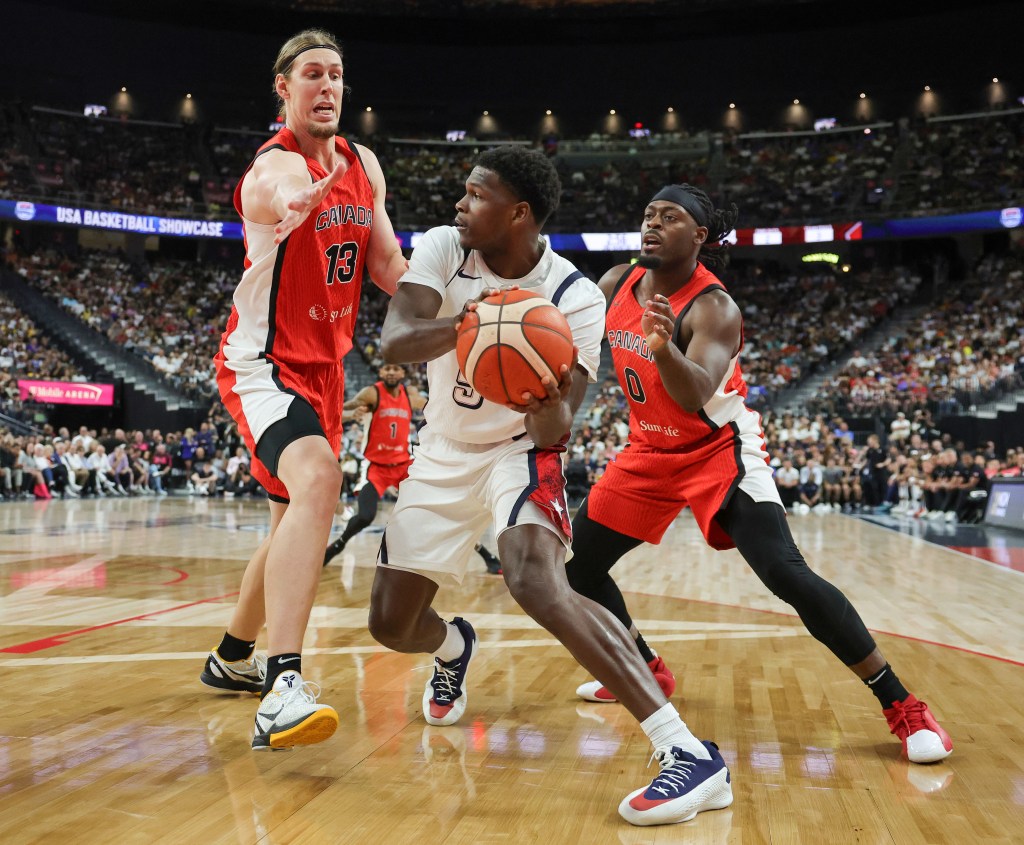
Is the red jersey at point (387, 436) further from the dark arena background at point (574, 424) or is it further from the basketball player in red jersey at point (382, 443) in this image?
the dark arena background at point (574, 424)

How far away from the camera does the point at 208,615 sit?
611 centimetres

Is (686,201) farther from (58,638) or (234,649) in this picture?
(58,638)

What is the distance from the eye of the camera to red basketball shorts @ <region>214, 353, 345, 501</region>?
11.3 ft

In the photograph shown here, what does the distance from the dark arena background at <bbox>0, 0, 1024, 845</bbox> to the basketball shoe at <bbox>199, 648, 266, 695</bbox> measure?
90 mm

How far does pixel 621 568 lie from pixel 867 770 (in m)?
6.48

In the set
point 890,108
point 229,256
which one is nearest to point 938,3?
point 890,108

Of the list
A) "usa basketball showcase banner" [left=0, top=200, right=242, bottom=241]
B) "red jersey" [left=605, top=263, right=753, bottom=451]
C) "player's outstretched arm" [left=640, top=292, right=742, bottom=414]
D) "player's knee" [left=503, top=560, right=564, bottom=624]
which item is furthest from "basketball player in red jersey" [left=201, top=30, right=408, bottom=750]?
"usa basketball showcase banner" [left=0, top=200, right=242, bottom=241]

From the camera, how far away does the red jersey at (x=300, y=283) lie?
3.58 m

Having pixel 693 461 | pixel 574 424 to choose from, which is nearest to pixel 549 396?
pixel 693 461

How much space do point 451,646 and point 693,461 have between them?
1.26 metres

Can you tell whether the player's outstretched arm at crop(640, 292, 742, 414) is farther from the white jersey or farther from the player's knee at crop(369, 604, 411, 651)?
the player's knee at crop(369, 604, 411, 651)

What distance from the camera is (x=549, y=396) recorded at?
118 inches

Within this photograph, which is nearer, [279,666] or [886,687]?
[279,666]

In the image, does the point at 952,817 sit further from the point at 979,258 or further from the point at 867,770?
A: the point at 979,258
